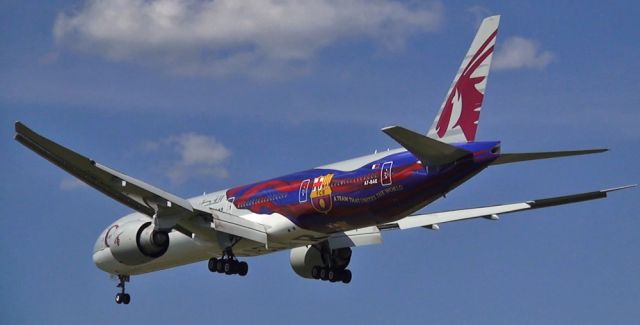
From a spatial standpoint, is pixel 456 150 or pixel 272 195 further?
pixel 272 195

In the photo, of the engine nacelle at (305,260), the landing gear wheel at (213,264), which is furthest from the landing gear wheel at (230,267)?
the engine nacelle at (305,260)

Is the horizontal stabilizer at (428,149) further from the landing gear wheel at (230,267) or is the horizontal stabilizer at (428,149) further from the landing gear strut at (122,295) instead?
the landing gear strut at (122,295)

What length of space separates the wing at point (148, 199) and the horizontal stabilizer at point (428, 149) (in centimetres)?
961

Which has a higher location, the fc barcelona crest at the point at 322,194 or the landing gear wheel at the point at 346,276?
the fc barcelona crest at the point at 322,194

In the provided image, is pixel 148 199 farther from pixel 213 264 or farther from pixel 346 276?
pixel 346 276

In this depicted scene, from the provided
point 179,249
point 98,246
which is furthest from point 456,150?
point 98,246

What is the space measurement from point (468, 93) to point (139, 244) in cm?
1578

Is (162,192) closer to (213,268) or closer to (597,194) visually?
(213,268)

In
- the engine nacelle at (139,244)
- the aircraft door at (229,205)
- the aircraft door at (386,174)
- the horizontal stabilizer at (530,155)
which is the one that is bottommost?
the horizontal stabilizer at (530,155)

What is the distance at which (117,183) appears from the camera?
52.4 m

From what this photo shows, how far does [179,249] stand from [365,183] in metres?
10.7

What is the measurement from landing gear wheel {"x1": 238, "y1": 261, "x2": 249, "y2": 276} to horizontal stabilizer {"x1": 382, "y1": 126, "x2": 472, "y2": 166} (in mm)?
10706

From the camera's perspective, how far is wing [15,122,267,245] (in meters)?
50.9

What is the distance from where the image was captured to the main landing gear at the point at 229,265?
2170 inches
